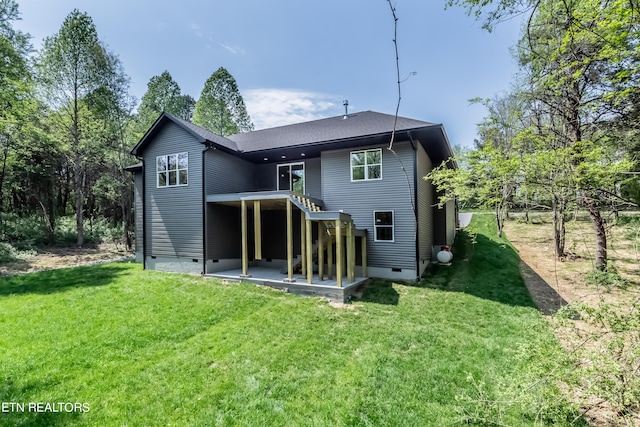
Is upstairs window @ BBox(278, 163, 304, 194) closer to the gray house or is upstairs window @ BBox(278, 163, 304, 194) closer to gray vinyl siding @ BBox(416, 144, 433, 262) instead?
the gray house

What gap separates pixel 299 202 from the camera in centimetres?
880

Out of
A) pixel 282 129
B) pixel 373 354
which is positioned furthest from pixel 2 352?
pixel 282 129

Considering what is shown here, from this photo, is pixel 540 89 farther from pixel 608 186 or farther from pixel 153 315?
pixel 153 315

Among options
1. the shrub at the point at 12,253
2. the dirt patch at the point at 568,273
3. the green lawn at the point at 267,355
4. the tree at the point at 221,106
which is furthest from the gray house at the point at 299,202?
the tree at the point at 221,106

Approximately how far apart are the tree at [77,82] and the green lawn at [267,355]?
1123 cm

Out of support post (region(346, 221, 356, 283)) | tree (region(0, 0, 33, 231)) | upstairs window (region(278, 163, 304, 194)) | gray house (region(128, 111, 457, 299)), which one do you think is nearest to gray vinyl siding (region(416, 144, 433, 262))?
gray house (region(128, 111, 457, 299))

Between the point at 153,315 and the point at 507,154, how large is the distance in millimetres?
8887

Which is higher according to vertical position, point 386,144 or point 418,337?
point 386,144

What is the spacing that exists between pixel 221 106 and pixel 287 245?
1596cm

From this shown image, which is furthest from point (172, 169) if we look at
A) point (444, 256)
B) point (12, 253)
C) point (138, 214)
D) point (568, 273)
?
point (568, 273)

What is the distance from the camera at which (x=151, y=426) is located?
3127 mm

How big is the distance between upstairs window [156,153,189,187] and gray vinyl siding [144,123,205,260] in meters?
0.18

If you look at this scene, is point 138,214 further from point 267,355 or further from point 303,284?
point 267,355

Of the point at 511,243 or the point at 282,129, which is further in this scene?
the point at 511,243
